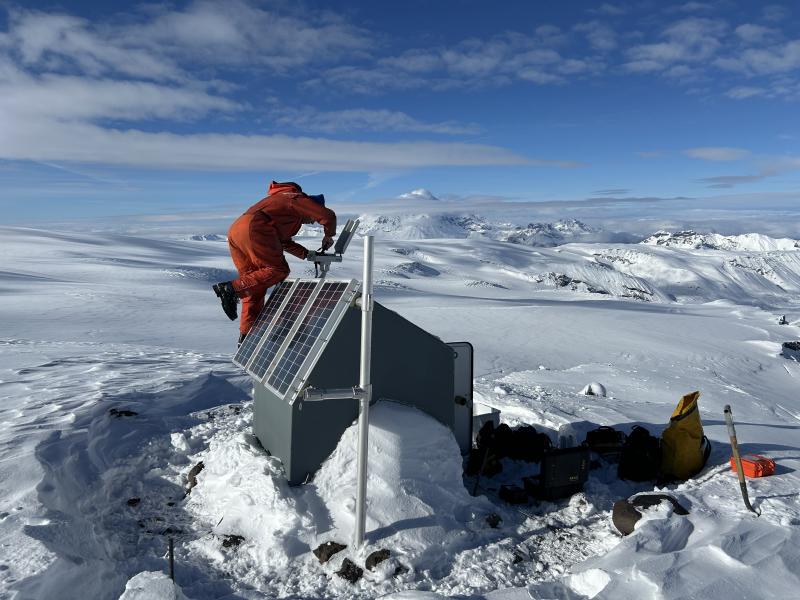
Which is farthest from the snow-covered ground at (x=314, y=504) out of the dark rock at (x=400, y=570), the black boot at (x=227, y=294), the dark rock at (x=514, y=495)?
the black boot at (x=227, y=294)

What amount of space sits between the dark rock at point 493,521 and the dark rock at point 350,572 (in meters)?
1.61

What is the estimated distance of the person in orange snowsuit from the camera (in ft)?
23.6

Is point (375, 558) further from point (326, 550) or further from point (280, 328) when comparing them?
point (280, 328)

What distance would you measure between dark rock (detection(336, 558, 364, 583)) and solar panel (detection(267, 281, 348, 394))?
5.83ft

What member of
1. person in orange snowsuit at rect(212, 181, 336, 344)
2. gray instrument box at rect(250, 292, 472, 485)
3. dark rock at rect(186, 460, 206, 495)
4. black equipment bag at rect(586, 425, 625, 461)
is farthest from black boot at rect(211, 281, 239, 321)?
black equipment bag at rect(586, 425, 625, 461)

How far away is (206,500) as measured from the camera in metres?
6.27

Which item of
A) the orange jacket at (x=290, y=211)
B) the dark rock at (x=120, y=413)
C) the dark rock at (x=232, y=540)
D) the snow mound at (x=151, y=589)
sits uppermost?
the orange jacket at (x=290, y=211)

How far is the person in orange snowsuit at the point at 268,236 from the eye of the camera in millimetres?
7191

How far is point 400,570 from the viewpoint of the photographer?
4.95 metres

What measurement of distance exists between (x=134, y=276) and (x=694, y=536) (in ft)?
117

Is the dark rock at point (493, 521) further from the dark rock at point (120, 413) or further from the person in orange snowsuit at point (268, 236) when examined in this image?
the dark rock at point (120, 413)

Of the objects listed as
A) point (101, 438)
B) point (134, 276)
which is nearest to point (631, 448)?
point (101, 438)

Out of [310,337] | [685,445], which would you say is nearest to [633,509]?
[685,445]

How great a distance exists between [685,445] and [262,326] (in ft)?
19.2
